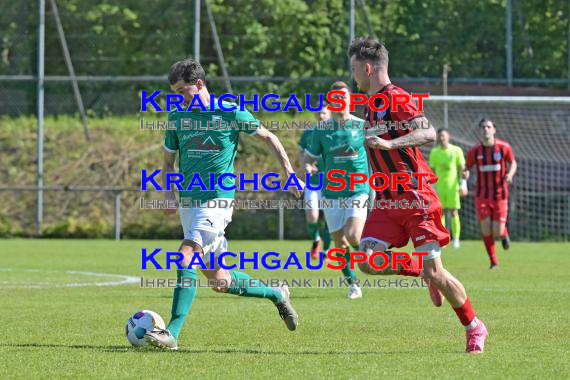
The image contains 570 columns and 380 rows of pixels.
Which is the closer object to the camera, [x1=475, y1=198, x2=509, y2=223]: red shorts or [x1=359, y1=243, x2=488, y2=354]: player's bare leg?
[x1=359, y1=243, x2=488, y2=354]: player's bare leg

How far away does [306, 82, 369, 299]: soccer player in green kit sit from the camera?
12.9 meters

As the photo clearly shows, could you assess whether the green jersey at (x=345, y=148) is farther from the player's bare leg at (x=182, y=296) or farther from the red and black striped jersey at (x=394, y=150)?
the red and black striped jersey at (x=394, y=150)

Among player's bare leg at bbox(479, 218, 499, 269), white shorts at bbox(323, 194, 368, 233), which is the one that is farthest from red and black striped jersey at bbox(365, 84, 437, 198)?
player's bare leg at bbox(479, 218, 499, 269)

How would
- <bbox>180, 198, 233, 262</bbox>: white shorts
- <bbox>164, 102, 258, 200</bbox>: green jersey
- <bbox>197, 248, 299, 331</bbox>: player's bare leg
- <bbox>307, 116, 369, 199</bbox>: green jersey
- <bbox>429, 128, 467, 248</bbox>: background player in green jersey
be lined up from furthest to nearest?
1. <bbox>429, 128, 467, 248</bbox>: background player in green jersey
2. <bbox>307, 116, 369, 199</bbox>: green jersey
3. <bbox>197, 248, 299, 331</bbox>: player's bare leg
4. <bbox>164, 102, 258, 200</bbox>: green jersey
5. <bbox>180, 198, 233, 262</bbox>: white shorts

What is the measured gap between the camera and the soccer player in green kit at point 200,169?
27.1ft

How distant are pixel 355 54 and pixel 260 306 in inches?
169

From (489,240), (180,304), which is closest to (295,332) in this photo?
(180,304)

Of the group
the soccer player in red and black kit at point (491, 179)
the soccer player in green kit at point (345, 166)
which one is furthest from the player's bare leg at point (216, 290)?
the soccer player in red and black kit at point (491, 179)

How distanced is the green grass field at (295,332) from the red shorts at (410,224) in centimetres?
76

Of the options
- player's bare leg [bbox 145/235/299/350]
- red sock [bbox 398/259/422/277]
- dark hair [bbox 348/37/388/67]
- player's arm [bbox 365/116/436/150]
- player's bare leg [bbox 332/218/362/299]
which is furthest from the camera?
player's bare leg [bbox 332/218/362/299]

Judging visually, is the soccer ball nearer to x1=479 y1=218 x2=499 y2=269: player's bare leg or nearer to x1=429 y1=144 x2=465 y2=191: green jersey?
x1=479 y1=218 x2=499 y2=269: player's bare leg

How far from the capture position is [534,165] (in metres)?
26.6

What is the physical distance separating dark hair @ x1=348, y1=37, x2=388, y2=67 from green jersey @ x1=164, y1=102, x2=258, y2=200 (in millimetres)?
1048

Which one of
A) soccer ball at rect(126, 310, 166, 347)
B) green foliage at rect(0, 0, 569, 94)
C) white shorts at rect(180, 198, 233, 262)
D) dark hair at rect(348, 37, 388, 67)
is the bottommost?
soccer ball at rect(126, 310, 166, 347)
